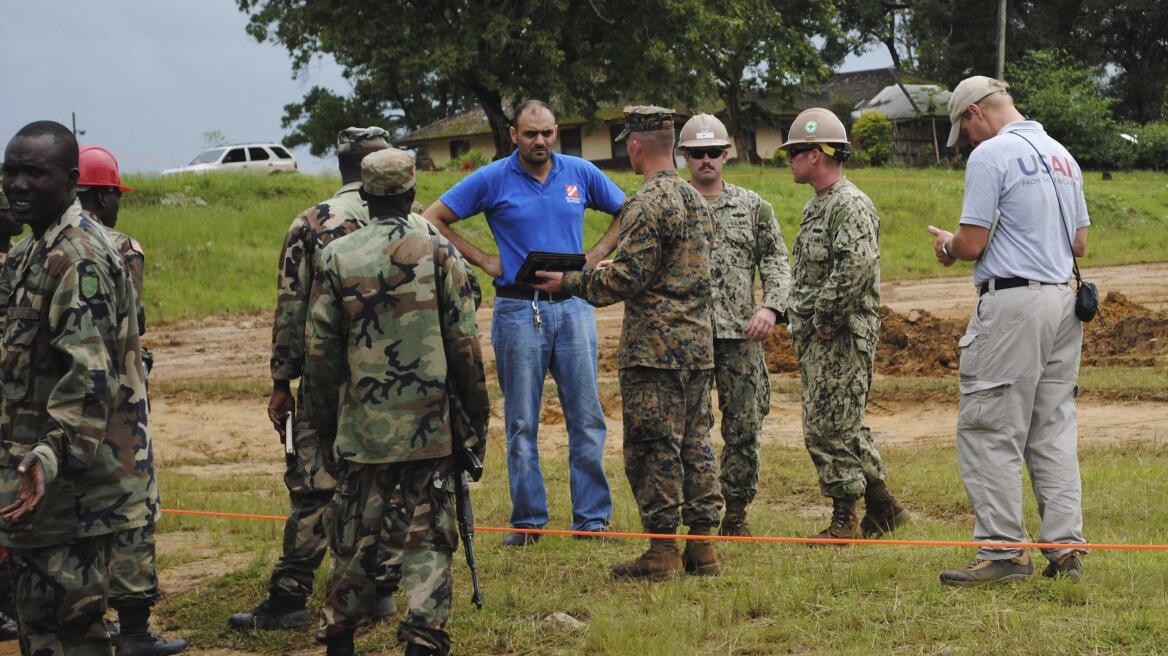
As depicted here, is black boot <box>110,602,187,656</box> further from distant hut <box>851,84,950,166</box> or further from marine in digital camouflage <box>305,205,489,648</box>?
distant hut <box>851,84,950,166</box>

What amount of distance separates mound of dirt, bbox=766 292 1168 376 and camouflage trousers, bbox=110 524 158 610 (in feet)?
36.0

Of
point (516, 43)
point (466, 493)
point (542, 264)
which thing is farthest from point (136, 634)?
point (516, 43)

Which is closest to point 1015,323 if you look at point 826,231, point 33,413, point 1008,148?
point 1008,148

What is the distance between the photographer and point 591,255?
7398 millimetres

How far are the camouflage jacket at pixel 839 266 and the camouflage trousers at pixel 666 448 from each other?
39.5 inches

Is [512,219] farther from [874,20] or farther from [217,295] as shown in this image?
[874,20]

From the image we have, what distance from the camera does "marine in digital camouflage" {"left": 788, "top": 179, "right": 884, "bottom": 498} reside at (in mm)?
6926

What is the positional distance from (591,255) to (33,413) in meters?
3.65

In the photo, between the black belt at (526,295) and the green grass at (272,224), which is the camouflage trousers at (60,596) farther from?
the green grass at (272,224)

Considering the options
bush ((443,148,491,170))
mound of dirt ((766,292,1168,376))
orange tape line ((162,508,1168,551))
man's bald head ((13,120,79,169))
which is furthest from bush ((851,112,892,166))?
man's bald head ((13,120,79,169))

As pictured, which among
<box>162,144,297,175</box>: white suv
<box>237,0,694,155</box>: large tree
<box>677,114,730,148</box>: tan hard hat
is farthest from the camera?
<box>162,144,297,175</box>: white suv

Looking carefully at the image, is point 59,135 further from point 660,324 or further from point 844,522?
point 844,522

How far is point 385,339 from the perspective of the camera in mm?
5055

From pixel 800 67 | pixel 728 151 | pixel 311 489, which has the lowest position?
pixel 311 489
